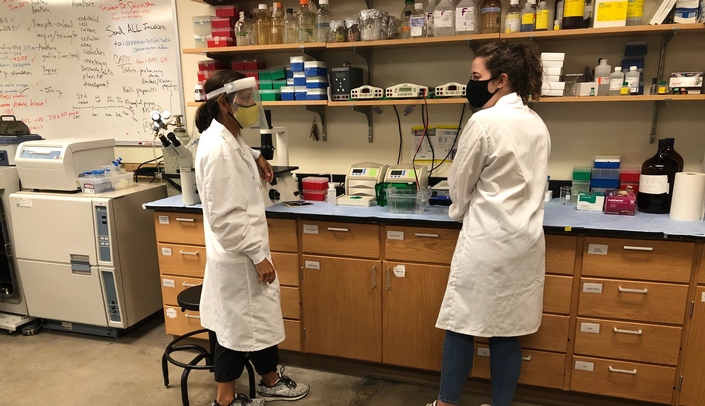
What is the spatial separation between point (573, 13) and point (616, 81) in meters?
0.38

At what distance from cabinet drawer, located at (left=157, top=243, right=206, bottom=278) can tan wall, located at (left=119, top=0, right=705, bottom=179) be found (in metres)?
0.84

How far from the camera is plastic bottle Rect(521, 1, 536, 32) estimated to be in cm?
232

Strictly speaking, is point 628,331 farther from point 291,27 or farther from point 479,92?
point 291,27

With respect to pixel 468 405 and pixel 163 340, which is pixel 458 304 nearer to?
pixel 468 405

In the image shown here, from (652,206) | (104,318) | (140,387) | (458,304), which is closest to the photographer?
(458,304)

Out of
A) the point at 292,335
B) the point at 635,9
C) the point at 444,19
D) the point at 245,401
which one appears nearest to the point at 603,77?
the point at 635,9

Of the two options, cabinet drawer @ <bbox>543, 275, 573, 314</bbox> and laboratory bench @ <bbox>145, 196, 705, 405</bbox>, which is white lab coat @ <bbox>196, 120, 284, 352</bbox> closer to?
laboratory bench @ <bbox>145, 196, 705, 405</bbox>

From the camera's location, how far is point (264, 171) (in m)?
2.24

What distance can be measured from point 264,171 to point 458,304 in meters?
1.05

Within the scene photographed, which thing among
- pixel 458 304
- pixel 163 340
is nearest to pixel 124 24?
pixel 163 340

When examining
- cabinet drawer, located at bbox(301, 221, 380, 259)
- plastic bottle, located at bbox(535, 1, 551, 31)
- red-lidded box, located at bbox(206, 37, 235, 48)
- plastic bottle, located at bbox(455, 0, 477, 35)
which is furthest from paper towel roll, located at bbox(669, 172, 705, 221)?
red-lidded box, located at bbox(206, 37, 235, 48)

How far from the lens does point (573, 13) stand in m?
2.26

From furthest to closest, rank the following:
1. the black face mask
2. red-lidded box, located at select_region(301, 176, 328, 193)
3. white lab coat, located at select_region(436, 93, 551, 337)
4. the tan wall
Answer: red-lidded box, located at select_region(301, 176, 328, 193)
the tan wall
the black face mask
white lab coat, located at select_region(436, 93, 551, 337)

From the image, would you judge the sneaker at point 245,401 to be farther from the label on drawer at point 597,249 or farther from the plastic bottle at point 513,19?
the plastic bottle at point 513,19
